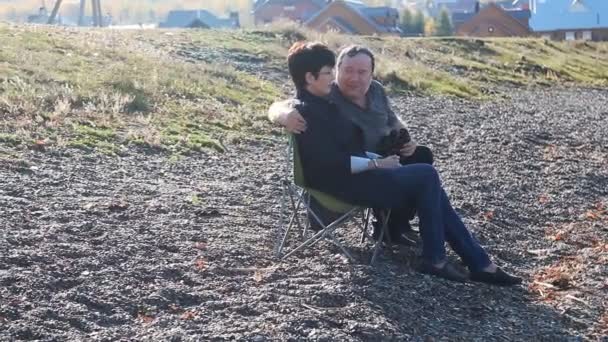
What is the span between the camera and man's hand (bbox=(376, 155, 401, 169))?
6191mm

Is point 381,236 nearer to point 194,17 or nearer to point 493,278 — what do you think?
point 493,278

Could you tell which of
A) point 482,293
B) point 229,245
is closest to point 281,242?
point 229,245

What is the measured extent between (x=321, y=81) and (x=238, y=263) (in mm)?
1199

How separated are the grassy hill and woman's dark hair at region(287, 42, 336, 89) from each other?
4.30m

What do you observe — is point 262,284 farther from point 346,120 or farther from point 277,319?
point 346,120

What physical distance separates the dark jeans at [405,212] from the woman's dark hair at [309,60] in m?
0.86

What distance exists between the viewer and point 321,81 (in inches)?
247

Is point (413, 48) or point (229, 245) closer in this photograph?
point (229, 245)

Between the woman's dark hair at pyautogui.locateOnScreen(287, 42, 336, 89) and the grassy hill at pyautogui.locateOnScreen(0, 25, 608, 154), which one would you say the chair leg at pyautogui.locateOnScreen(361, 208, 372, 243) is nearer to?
the woman's dark hair at pyautogui.locateOnScreen(287, 42, 336, 89)


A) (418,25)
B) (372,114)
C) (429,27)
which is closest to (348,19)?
(429,27)

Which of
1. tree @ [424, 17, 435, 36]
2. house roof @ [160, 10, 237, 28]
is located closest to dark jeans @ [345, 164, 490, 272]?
tree @ [424, 17, 435, 36]

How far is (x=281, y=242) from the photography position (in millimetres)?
6730

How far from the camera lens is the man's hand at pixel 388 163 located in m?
6.19

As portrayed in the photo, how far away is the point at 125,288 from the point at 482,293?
6.67 feet
